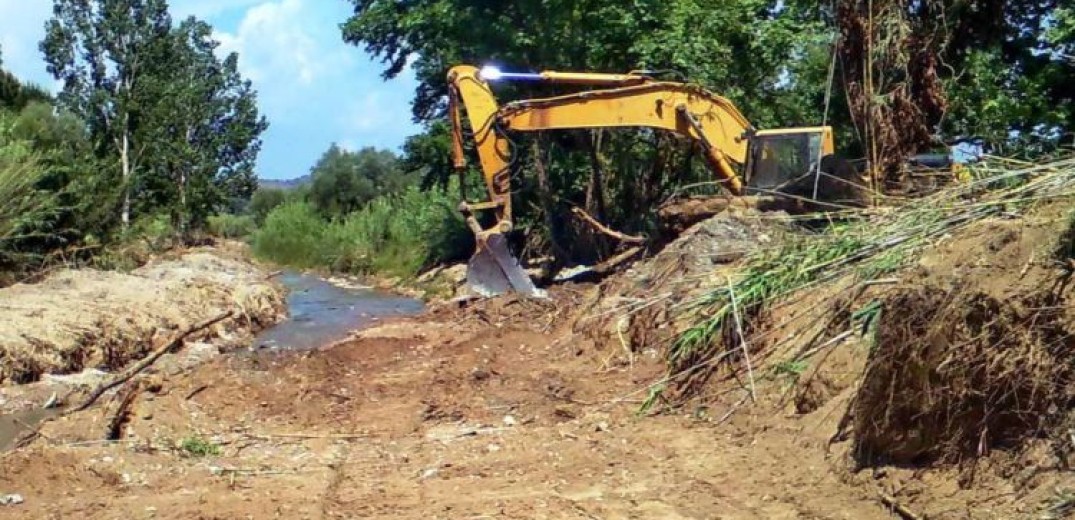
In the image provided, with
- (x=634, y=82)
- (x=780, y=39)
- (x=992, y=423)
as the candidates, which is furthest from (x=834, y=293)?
(x=780, y=39)

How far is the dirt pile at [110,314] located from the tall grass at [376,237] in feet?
19.1

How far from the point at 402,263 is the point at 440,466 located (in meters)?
24.0

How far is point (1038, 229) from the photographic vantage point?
20.2 ft

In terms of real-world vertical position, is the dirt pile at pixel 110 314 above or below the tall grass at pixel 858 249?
below

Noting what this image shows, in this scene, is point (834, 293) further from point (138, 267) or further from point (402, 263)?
point (402, 263)

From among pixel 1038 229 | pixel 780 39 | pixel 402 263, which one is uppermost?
pixel 780 39

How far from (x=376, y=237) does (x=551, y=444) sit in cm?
2747

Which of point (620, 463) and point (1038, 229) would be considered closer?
point (1038, 229)

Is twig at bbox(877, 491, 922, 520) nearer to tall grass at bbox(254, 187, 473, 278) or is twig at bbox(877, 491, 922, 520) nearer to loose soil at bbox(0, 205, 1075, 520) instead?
loose soil at bbox(0, 205, 1075, 520)

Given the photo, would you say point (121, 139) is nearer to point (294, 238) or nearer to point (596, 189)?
point (294, 238)

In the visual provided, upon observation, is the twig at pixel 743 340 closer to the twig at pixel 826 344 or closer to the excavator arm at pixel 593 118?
the twig at pixel 826 344

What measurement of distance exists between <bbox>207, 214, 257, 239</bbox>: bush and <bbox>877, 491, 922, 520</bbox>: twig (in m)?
52.0

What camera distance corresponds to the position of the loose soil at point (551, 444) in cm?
617

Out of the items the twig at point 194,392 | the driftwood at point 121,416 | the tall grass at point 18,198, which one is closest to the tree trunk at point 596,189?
the tall grass at point 18,198
